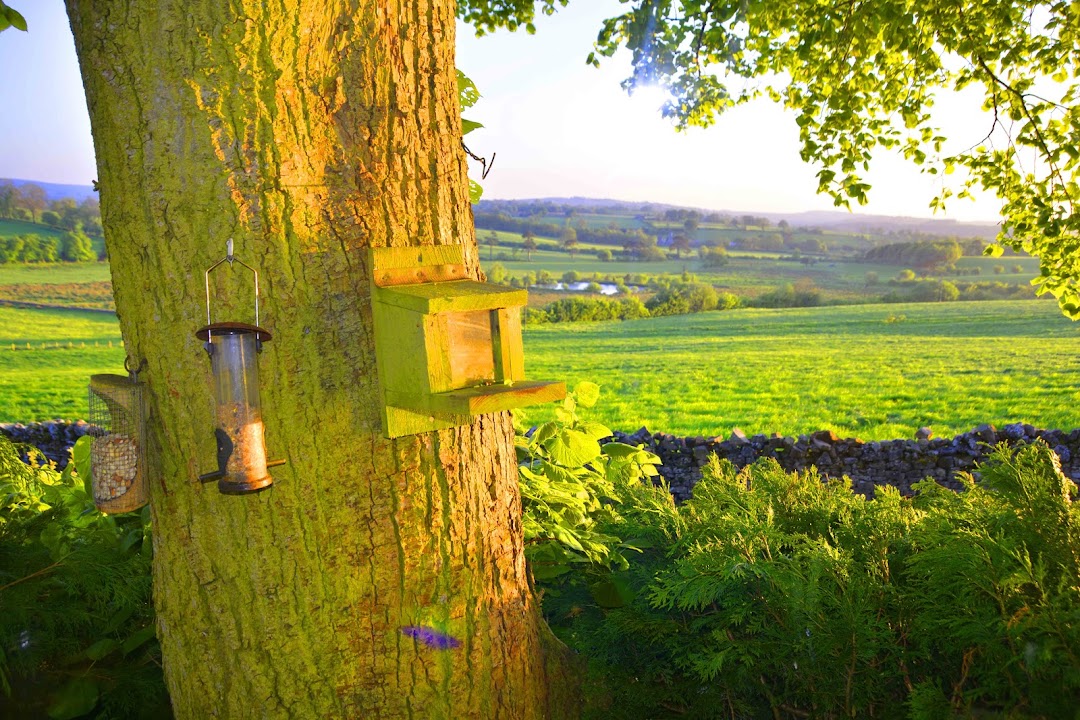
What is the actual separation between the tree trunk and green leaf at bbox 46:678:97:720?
0.60 meters

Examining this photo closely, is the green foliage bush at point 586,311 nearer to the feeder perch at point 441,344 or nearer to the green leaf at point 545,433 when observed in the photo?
the green leaf at point 545,433

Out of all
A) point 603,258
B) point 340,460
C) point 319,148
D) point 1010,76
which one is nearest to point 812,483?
point 340,460

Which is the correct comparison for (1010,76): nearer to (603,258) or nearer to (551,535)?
(551,535)

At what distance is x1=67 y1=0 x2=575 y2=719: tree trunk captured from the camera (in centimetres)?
171

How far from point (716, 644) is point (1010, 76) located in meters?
4.32

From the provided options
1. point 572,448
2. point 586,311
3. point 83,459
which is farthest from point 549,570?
point 586,311

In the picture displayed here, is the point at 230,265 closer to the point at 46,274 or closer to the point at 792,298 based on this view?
the point at 46,274

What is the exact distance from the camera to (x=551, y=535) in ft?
8.29

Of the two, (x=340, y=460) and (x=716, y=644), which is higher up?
(x=340, y=460)

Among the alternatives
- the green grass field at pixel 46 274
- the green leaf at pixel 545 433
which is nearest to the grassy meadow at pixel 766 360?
the green grass field at pixel 46 274

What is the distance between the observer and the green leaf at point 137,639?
94.3 inches

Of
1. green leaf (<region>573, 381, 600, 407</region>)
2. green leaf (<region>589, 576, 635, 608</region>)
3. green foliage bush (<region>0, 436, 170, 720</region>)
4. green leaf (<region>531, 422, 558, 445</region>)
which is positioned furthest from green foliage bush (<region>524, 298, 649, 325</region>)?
green leaf (<region>589, 576, 635, 608</region>)

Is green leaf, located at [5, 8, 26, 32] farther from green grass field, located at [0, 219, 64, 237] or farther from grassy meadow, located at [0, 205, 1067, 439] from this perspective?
green grass field, located at [0, 219, 64, 237]

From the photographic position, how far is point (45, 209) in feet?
54.1
